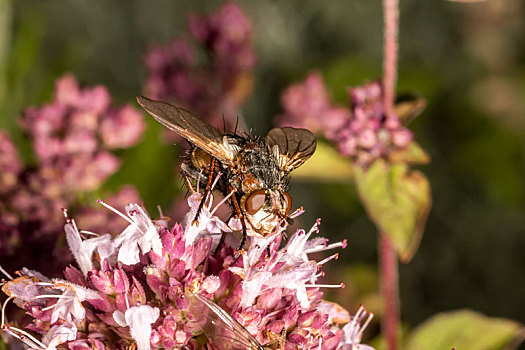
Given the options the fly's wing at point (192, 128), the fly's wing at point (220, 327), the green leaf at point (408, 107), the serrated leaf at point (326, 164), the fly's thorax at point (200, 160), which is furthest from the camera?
the serrated leaf at point (326, 164)

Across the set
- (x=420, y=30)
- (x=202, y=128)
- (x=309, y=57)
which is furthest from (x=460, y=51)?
(x=202, y=128)

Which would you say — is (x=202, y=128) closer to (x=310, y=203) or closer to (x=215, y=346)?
(x=215, y=346)

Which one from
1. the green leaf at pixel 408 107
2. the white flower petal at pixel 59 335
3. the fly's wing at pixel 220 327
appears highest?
the green leaf at pixel 408 107

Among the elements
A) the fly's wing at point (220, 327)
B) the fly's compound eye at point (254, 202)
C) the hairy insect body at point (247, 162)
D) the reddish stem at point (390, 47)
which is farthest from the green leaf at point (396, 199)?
the fly's wing at point (220, 327)

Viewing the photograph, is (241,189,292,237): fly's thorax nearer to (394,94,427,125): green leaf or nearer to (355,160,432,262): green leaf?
(355,160,432,262): green leaf

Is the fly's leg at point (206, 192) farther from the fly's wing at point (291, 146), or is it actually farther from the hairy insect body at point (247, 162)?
the fly's wing at point (291, 146)
